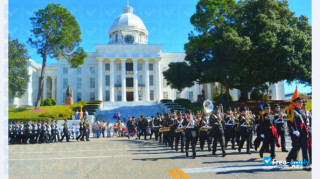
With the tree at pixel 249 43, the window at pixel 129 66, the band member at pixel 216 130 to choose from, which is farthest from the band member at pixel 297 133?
the window at pixel 129 66

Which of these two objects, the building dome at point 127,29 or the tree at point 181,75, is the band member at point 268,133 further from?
the building dome at point 127,29

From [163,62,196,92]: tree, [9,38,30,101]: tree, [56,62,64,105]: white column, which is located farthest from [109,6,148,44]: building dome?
[163,62,196,92]: tree

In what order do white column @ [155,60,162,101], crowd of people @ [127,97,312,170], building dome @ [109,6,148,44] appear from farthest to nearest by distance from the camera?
building dome @ [109,6,148,44], white column @ [155,60,162,101], crowd of people @ [127,97,312,170]

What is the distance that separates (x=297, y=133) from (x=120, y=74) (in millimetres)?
56110

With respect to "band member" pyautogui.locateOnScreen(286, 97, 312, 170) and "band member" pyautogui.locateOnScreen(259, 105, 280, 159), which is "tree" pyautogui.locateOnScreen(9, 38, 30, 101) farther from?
"band member" pyautogui.locateOnScreen(286, 97, 312, 170)

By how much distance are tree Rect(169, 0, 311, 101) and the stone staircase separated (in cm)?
1012

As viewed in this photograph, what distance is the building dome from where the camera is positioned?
217 ft

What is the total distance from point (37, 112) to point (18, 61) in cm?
923

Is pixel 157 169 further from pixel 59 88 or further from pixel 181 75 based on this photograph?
pixel 59 88

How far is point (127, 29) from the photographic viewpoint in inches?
2603

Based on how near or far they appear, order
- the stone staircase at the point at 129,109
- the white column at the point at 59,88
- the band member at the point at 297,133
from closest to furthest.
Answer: the band member at the point at 297,133
the stone staircase at the point at 129,109
the white column at the point at 59,88

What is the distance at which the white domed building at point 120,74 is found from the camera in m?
58.3

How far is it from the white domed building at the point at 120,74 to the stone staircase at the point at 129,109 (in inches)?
289

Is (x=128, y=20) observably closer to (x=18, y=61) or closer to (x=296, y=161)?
(x=18, y=61)
